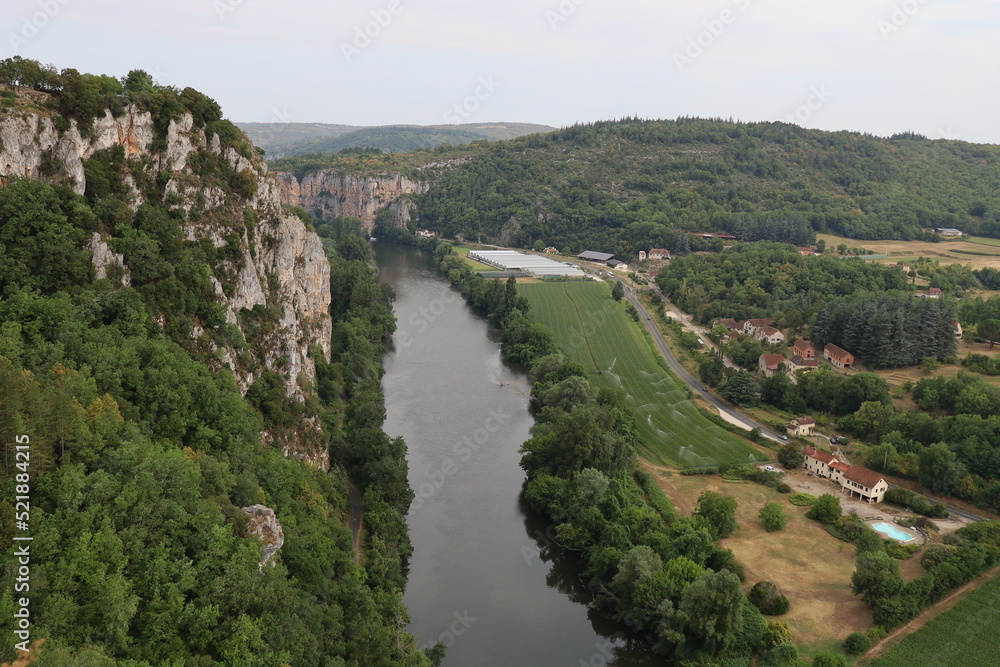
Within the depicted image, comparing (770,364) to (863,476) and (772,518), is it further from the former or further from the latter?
(772,518)

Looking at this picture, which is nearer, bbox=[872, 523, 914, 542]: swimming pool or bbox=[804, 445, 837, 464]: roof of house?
bbox=[872, 523, 914, 542]: swimming pool

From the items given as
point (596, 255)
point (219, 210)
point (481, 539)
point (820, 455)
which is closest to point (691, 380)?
point (820, 455)

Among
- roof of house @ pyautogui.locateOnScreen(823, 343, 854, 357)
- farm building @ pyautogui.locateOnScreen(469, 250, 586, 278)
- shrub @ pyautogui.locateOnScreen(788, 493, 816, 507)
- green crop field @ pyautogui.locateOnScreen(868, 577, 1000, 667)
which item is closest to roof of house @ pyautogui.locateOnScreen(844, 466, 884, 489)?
shrub @ pyautogui.locateOnScreen(788, 493, 816, 507)

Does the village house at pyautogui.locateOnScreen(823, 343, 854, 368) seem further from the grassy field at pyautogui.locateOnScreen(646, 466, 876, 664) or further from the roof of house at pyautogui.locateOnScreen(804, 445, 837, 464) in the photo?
the grassy field at pyautogui.locateOnScreen(646, 466, 876, 664)

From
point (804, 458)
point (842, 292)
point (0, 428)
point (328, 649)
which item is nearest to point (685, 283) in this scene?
point (842, 292)

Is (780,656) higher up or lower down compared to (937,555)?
lower down

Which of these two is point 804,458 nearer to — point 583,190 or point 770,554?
point 770,554
